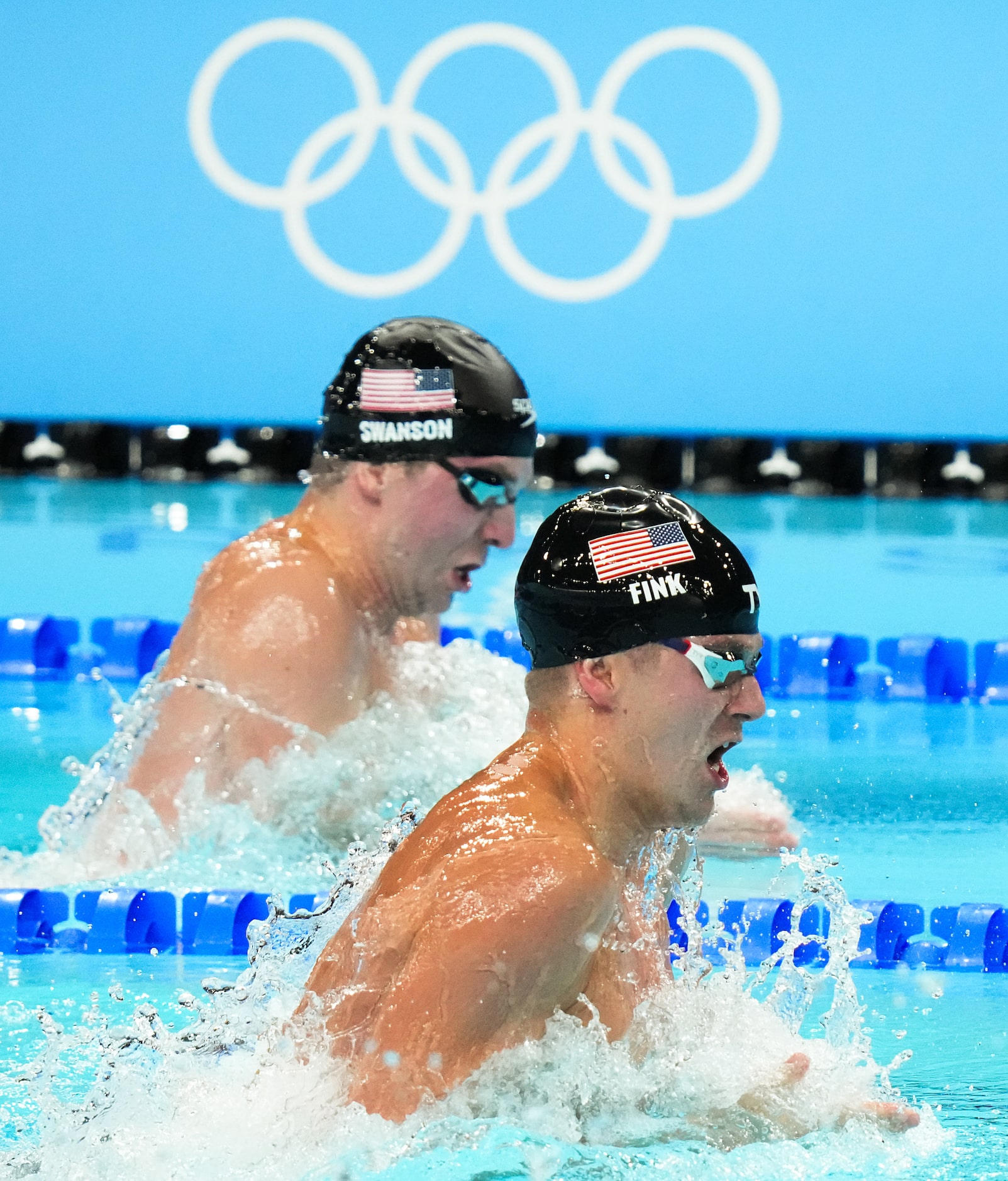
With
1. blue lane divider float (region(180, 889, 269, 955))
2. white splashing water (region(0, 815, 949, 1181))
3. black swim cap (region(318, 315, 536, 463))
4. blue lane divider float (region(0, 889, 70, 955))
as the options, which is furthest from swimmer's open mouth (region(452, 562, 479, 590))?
white splashing water (region(0, 815, 949, 1181))

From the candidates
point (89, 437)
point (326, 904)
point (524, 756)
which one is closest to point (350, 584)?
point (326, 904)

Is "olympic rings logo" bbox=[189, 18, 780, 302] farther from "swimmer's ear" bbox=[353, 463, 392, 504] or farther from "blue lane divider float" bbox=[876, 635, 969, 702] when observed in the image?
"swimmer's ear" bbox=[353, 463, 392, 504]

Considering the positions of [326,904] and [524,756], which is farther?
[326,904]

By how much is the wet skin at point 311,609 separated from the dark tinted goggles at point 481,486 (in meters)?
0.01

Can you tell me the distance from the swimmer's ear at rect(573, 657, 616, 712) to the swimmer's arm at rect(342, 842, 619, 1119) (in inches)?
9.6

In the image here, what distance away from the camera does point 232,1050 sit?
2.24 metres

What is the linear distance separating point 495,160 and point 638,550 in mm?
7812

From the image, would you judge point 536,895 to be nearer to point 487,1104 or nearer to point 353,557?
point 487,1104

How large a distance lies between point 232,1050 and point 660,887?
558mm

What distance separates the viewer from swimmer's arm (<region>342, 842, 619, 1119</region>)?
1848 mm

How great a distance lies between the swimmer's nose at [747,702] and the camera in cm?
210

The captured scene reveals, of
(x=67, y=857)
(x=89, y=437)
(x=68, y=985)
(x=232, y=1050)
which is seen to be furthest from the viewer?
(x=89, y=437)

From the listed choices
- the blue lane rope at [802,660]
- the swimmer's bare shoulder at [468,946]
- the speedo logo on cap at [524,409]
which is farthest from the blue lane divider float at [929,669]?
the swimmer's bare shoulder at [468,946]

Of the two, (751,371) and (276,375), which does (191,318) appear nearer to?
(276,375)
